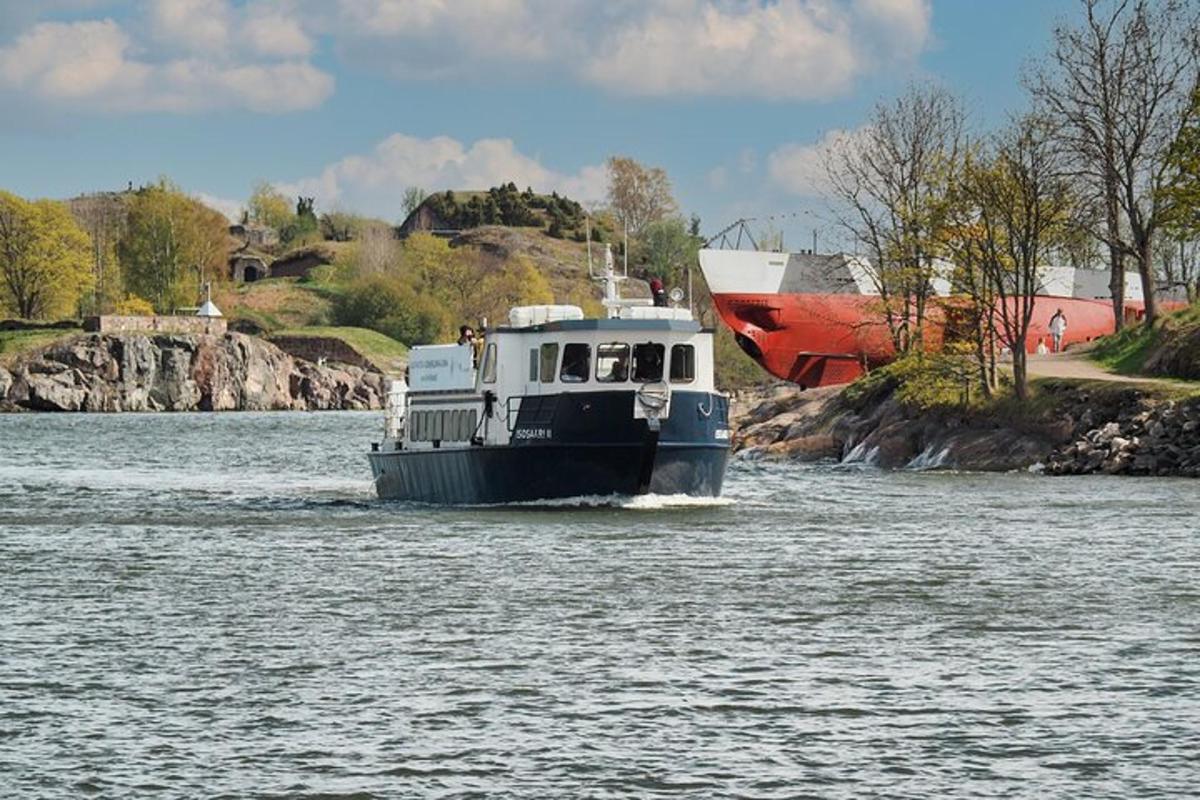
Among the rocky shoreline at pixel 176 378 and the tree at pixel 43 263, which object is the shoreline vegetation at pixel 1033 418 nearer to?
the rocky shoreline at pixel 176 378

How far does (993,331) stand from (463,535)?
3088 cm

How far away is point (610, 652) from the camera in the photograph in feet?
79.5

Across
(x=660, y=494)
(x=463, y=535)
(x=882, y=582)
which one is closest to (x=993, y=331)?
(x=660, y=494)

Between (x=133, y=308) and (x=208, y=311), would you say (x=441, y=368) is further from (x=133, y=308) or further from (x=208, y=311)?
(x=133, y=308)

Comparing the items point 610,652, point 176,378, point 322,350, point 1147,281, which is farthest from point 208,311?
point 610,652

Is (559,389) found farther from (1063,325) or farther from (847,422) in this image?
(1063,325)

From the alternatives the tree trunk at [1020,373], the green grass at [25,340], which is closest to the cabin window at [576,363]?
the tree trunk at [1020,373]

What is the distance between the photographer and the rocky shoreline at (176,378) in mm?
166500

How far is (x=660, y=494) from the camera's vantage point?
44.0 metres

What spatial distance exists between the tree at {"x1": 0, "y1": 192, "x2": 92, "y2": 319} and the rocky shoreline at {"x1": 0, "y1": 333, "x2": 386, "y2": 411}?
14.8 meters

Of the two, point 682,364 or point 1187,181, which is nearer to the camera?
point 682,364

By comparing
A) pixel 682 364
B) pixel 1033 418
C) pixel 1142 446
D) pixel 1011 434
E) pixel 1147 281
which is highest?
pixel 1147 281

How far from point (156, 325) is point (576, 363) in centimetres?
13861

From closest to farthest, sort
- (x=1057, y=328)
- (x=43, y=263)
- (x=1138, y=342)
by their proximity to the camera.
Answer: (x=1138, y=342), (x=1057, y=328), (x=43, y=263)
